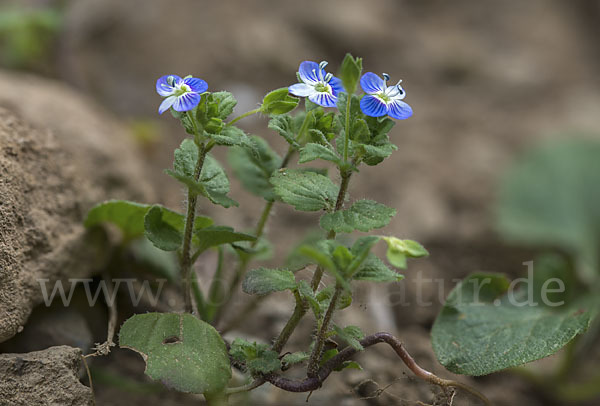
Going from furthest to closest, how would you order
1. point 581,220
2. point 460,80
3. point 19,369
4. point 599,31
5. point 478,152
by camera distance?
point 599,31 < point 460,80 < point 478,152 < point 581,220 < point 19,369

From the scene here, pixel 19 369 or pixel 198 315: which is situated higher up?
pixel 198 315

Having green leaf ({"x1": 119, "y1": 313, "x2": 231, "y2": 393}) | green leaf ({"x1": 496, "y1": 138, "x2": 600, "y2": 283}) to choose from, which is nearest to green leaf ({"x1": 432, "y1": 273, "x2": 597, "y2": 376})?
green leaf ({"x1": 119, "y1": 313, "x2": 231, "y2": 393})

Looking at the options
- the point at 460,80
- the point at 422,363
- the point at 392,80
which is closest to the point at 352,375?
the point at 422,363

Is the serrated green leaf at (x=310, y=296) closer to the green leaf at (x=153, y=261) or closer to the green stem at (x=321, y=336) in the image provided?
the green stem at (x=321, y=336)

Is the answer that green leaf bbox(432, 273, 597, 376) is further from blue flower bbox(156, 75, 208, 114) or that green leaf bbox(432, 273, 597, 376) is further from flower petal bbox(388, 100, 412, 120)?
blue flower bbox(156, 75, 208, 114)

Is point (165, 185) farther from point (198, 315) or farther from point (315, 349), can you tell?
point (315, 349)

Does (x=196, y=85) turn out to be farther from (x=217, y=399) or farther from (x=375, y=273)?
(x=217, y=399)
